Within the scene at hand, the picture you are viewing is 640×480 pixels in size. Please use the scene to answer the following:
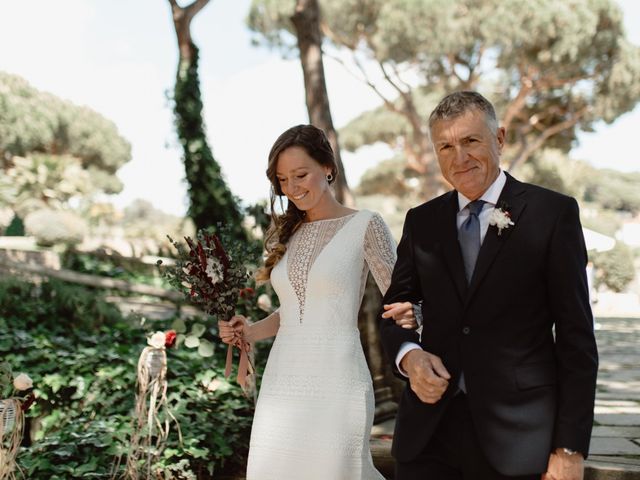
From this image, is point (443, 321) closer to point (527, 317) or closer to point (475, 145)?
point (527, 317)

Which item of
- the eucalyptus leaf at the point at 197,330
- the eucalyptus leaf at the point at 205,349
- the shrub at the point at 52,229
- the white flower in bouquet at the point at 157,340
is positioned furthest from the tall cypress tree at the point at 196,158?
the white flower in bouquet at the point at 157,340

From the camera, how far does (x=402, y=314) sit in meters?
2.22

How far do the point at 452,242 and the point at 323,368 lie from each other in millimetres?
982

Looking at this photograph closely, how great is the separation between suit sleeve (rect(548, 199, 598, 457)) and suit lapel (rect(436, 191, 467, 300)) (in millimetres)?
248

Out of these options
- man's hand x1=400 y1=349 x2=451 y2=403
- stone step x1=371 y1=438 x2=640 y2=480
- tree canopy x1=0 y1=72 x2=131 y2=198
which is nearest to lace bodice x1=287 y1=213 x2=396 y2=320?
man's hand x1=400 y1=349 x2=451 y2=403

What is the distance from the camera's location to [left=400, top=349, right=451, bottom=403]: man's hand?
79.0 inches

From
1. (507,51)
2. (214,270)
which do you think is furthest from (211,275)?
(507,51)

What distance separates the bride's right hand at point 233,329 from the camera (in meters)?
3.09

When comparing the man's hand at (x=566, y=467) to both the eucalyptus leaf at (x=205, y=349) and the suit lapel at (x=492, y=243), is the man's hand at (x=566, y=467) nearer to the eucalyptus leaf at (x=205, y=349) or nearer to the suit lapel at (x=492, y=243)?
the suit lapel at (x=492, y=243)

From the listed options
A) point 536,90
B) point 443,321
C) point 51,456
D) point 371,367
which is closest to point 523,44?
point 536,90

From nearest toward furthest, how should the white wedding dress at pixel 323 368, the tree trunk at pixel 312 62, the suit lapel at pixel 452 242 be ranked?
the suit lapel at pixel 452 242, the white wedding dress at pixel 323 368, the tree trunk at pixel 312 62

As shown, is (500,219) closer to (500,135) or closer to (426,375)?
(500,135)

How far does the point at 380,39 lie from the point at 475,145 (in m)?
22.4

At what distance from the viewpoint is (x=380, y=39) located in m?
23.6
